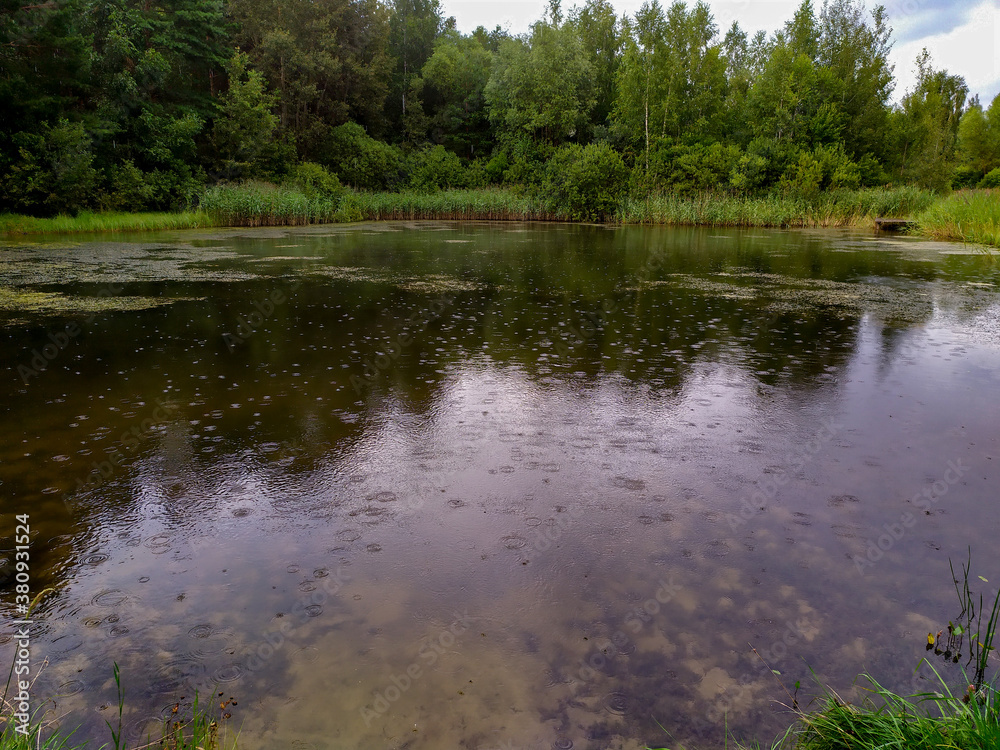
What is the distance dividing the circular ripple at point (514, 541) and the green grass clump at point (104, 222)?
22455mm

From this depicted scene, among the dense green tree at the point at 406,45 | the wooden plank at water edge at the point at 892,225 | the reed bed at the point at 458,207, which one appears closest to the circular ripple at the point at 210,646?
the wooden plank at water edge at the point at 892,225

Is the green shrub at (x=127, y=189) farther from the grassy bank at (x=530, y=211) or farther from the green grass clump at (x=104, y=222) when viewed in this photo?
the grassy bank at (x=530, y=211)

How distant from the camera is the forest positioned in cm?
2578

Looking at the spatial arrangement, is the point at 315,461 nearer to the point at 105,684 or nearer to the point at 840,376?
the point at 105,684

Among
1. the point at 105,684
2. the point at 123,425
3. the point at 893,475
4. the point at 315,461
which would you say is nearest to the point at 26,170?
the point at 123,425

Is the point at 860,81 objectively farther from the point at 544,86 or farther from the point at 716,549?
the point at 716,549

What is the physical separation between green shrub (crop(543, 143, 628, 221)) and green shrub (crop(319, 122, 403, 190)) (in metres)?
12.9

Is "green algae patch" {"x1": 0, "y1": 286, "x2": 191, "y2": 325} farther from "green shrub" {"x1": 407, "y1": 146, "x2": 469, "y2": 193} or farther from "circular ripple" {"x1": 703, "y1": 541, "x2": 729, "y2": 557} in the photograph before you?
"green shrub" {"x1": 407, "y1": 146, "x2": 469, "y2": 193}

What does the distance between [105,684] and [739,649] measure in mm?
2368

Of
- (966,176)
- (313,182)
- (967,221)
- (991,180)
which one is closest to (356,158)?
(313,182)

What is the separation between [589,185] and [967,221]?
737 inches

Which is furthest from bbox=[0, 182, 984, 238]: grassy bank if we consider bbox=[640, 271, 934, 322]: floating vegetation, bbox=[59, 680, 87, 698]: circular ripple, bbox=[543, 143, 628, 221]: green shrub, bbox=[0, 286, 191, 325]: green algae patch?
bbox=[59, 680, 87, 698]: circular ripple

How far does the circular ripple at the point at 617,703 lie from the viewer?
218 cm

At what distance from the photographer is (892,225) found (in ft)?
83.9
